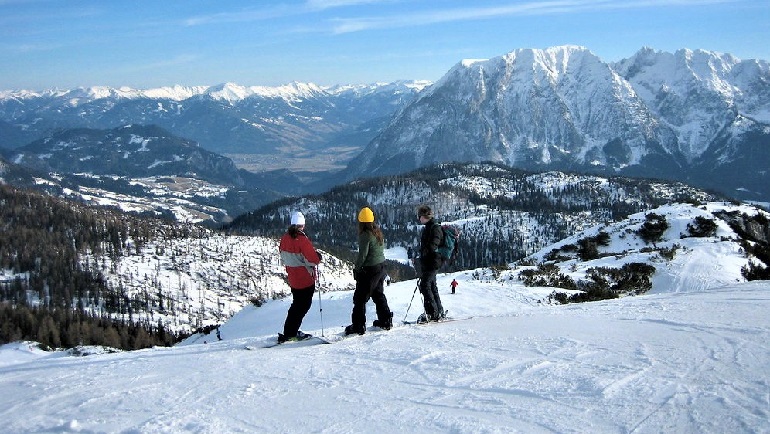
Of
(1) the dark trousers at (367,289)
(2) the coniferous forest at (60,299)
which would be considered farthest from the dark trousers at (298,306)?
(2) the coniferous forest at (60,299)

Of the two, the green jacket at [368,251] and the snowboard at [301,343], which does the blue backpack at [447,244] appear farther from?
the snowboard at [301,343]

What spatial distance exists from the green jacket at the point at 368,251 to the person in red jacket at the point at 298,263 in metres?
1.09

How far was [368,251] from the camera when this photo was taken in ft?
45.0

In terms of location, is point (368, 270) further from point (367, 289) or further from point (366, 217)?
point (366, 217)

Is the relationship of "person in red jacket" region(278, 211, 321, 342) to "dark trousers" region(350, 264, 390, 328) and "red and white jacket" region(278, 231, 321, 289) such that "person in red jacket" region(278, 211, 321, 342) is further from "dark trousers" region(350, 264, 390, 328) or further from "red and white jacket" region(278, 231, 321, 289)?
"dark trousers" region(350, 264, 390, 328)

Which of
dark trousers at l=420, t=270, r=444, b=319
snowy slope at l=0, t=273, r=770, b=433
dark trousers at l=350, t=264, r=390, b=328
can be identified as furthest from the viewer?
dark trousers at l=420, t=270, r=444, b=319

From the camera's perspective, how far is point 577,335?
12.5 metres

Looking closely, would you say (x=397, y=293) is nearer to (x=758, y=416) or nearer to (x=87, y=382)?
(x=87, y=382)

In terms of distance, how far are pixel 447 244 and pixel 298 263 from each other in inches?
175

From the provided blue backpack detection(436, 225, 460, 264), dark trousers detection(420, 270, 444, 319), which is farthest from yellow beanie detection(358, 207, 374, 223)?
dark trousers detection(420, 270, 444, 319)

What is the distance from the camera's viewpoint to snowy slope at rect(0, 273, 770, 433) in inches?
305

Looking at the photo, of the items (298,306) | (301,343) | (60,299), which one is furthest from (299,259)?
(60,299)

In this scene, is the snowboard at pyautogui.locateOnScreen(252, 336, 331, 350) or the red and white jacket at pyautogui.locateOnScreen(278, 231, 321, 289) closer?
the red and white jacket at pyautogui.locateOnScreen(278, 231, 321, 289)

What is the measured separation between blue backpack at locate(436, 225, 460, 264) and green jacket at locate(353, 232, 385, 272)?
216cm
